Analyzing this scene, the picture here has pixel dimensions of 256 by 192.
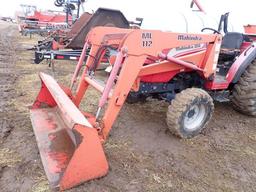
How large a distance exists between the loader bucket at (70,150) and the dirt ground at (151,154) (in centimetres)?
13

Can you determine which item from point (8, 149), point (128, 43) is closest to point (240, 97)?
point (128, 43)

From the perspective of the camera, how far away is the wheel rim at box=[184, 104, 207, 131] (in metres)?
4.29

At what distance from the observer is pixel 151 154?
388 cm

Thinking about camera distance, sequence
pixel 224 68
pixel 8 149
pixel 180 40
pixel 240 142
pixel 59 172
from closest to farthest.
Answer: pixel 59 172 < pixel 8 149 < pixel 180 40 < pixel 240 142 < pixel 224 68

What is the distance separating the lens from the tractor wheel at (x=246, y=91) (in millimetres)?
5008

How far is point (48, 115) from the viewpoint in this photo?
167 inches

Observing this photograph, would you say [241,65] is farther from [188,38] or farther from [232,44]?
[188,38]

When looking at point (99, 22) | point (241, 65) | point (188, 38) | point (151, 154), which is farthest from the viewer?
point (99, 22)

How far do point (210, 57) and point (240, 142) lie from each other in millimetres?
1343

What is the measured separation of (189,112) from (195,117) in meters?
0.24

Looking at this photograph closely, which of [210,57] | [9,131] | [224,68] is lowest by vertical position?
[9,131]

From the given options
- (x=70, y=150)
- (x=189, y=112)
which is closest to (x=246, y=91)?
(x=189, y=112)

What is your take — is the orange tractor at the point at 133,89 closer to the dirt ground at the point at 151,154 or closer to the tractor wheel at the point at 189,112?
the tractor wheel at the point at 189,112

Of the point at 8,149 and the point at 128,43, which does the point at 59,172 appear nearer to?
the point at 8,149
